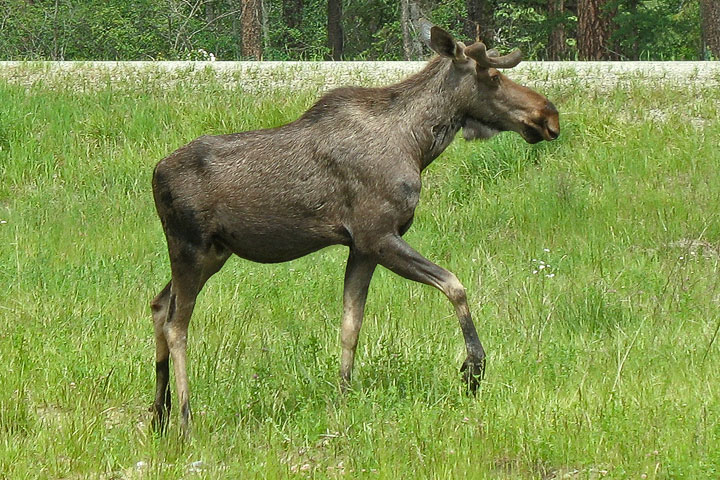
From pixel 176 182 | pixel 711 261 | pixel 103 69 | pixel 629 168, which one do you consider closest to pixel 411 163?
pixel 176 182

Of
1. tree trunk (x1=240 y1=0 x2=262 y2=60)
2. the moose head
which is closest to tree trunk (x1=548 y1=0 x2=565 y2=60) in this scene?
tree trunk (x1=240 y1=0 x2=262 y2=60)

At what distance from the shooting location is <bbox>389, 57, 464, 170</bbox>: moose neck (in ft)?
20.8

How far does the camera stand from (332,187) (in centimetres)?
611

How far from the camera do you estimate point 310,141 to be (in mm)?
6230

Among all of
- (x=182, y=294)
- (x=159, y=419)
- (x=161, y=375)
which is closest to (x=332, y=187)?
(x=182, y=294)

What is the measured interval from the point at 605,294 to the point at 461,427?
3.02 m

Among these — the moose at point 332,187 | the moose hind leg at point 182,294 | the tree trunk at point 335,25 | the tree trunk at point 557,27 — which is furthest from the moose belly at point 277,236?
the tree trunk at point 335,25

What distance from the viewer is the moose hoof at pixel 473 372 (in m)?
5.96

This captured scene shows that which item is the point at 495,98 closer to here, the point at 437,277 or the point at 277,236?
the point at 437,277

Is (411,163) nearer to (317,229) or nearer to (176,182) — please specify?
(317,229)

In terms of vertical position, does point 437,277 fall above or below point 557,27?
below

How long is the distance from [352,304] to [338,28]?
3023 centimetres

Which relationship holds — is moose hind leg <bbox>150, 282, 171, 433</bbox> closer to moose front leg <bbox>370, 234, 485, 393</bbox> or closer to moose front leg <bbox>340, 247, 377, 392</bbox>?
moose front leg <bbox>340, 247, 377, 392</bbox>

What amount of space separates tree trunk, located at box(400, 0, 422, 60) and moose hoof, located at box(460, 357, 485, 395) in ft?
72.4
